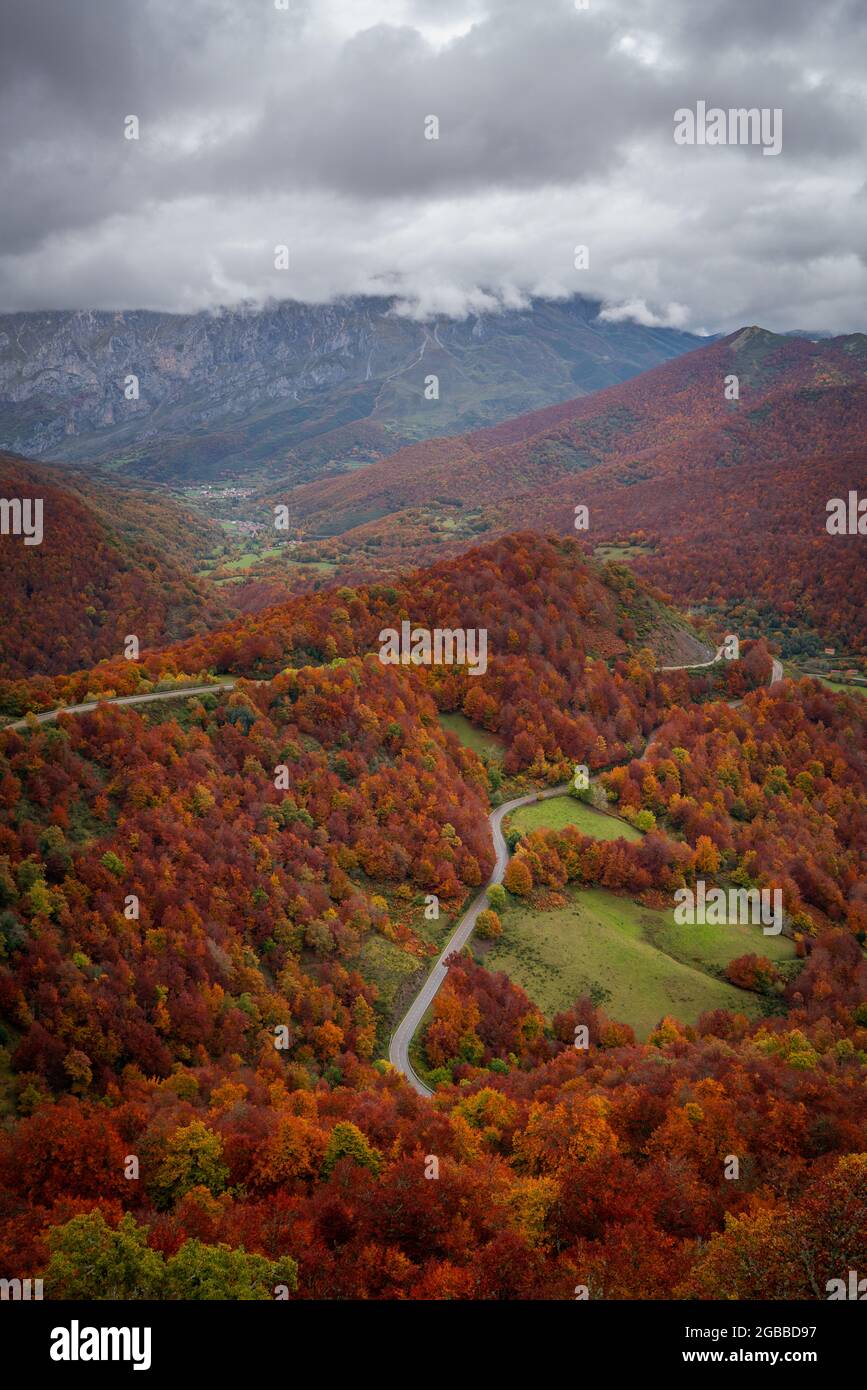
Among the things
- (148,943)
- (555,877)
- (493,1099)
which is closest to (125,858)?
(148,943)

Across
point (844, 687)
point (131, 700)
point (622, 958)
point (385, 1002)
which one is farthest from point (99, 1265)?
point (844, 687)

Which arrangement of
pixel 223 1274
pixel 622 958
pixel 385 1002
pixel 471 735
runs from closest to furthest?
pixel 223 1274
pixel 385 1002
pixel 622 958
pixel 471 735

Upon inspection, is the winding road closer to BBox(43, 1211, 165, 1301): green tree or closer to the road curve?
the road curve

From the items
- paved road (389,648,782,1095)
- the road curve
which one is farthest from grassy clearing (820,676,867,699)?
the road curve

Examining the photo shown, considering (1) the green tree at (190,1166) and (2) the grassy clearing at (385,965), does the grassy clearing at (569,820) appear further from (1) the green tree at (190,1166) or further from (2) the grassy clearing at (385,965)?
(1) the green tree at (190,1166)

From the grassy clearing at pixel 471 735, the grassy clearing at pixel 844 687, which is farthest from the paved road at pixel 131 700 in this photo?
the grassy clearing at pixel 844 687

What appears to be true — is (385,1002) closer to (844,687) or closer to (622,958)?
(622,958)

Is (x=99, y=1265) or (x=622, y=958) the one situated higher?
(x=622, y=958)

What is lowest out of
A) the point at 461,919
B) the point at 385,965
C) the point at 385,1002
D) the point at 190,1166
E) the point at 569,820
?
the point at 190,1166

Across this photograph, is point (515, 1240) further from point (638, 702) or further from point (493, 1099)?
point (638, 702)
